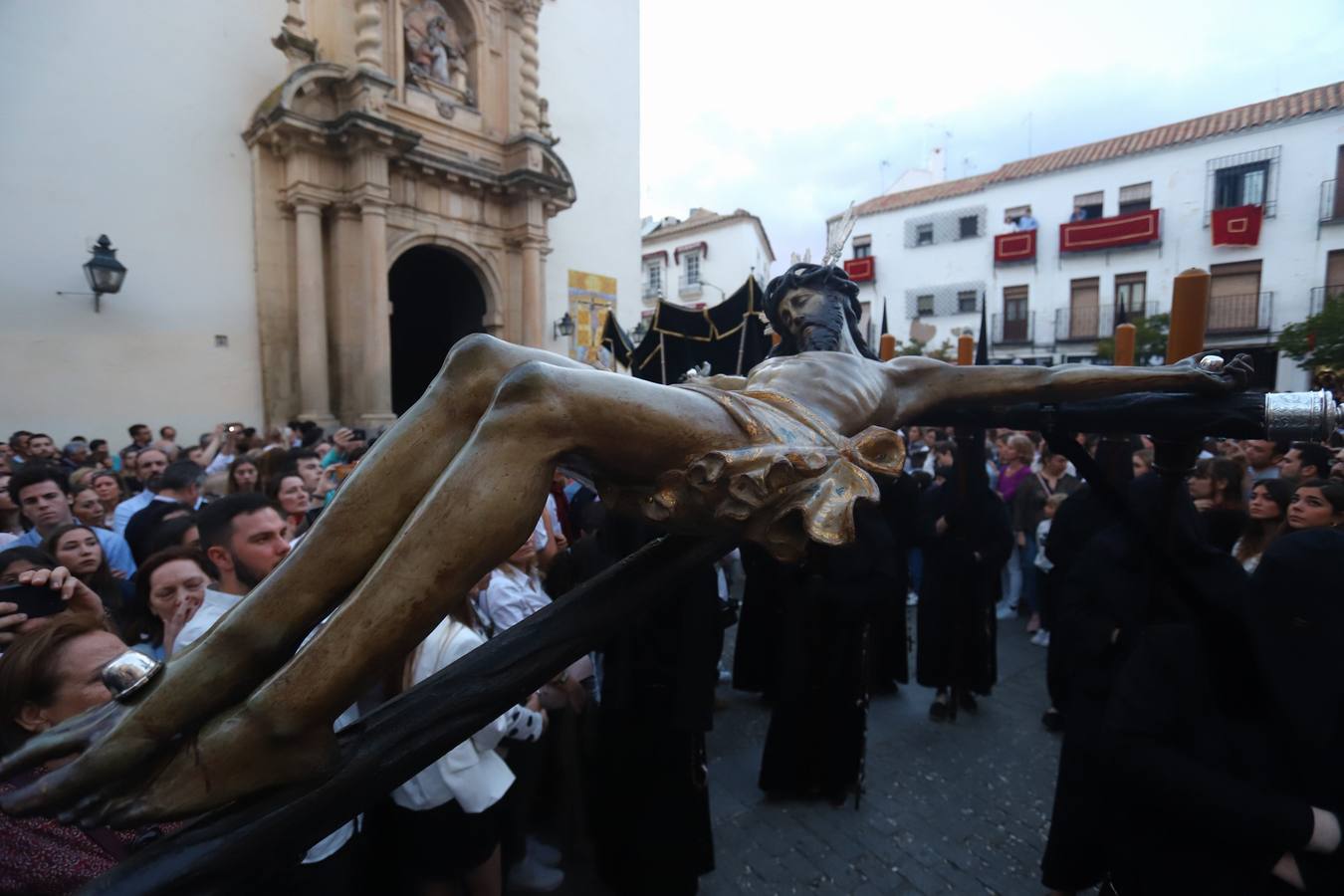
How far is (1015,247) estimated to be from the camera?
75.2 ft

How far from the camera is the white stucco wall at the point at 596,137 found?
1288 cm

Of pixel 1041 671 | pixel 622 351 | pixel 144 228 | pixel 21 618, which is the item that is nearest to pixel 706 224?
pixel 622 351

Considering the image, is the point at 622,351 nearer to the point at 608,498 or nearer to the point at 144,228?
the point at 144,228

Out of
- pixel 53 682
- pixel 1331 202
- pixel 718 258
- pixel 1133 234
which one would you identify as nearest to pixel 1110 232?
pixel 1133 234

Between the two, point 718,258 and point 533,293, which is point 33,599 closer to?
point 533,293

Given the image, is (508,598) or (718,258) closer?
(508,598)

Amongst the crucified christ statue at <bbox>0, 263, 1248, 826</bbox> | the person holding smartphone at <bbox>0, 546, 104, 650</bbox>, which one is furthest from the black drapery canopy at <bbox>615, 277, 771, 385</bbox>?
the crucified christ statue at <bbox>0, 263, 1248, 826</bbox>

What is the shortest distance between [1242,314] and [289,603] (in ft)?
82.1

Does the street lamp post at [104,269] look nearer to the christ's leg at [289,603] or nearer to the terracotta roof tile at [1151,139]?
the christ's leg at [289,603]

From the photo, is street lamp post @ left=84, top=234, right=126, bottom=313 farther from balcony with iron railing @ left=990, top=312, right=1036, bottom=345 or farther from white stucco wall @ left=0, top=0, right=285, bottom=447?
balcony with iron railing @ left=990, top=312, right=1036, bottom=345

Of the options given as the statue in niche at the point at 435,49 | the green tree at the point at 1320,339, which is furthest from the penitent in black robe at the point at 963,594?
the green tree at the point at 1320,339

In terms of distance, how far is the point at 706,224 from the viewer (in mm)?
29812

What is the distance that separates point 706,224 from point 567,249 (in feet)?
59.5

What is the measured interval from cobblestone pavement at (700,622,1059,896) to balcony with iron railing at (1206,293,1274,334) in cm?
2033
